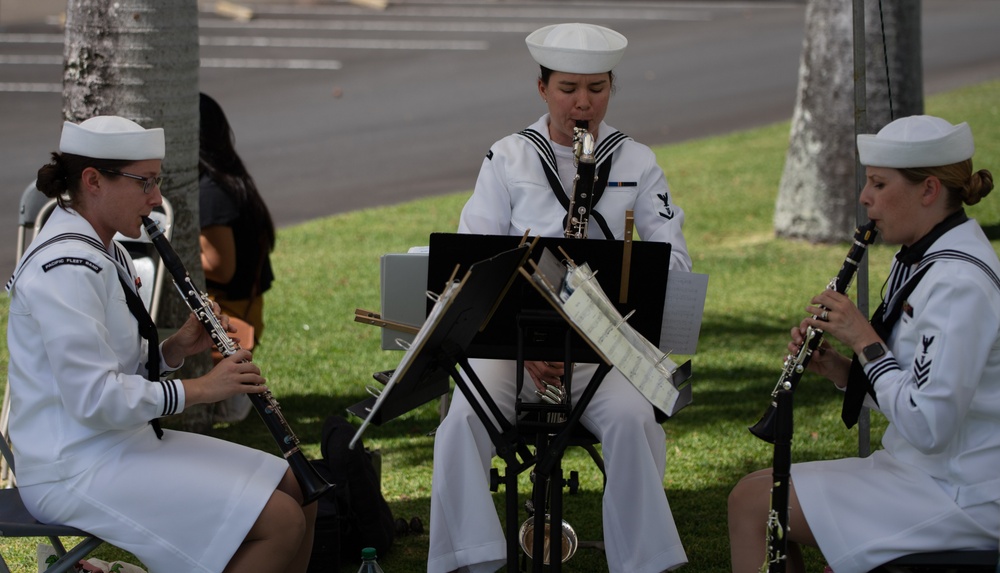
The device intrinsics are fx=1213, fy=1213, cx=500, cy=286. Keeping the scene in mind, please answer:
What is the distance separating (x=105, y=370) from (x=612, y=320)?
1.45 m

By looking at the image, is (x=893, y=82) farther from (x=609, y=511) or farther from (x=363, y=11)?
(x=363, y=11)

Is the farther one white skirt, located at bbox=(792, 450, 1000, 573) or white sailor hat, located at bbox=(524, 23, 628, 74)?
white sailor hat, located at bbox=(524, 23, 628, 74)

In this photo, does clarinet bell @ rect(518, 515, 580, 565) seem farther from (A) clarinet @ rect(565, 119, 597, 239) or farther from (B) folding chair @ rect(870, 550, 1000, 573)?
(B) folding chair @ rect(870, 550, 1000, 573)

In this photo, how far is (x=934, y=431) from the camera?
3.24 m

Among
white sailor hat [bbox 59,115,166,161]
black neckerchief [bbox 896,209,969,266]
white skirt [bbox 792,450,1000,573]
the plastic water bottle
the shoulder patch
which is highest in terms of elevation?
white sailor hat [bbox 59,115,166,161]

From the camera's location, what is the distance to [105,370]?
3.46 metres

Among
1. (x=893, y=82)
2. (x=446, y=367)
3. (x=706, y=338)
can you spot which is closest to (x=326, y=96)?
(x=893, y=82)

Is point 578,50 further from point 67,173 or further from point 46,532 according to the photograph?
point 46,532

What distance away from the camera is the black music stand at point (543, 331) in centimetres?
371

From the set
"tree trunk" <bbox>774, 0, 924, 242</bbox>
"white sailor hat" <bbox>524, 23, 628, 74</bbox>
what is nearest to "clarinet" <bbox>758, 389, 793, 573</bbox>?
"white sailor hat" <bbox>524, 23, 628, 74</bbox>

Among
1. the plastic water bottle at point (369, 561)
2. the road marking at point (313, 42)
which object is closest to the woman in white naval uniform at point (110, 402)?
the plastic water bottle at point (369, 561)

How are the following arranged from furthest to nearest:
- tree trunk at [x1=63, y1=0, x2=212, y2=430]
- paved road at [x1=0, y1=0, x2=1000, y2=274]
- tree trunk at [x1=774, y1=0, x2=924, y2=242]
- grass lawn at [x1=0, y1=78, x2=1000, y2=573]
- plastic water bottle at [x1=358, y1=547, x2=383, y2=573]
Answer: paved road at [x1=0, y1=0, x2=1000, y2=274]
tree trunk at [x1=774, y1=0, x2=924, y2=242]
tree trunk at [x1=63, y1=0, x2=212, y2=430]
grass lawn at [x1=0, y1=78, x2=1000, y2=573]
plastic water bottle at [x1=358, y1=547, x2=383, y2=573]

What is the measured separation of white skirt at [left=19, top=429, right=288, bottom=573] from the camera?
11.6ft

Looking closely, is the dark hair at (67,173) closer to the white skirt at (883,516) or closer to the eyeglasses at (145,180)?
the eyeglasses at (145,180)
